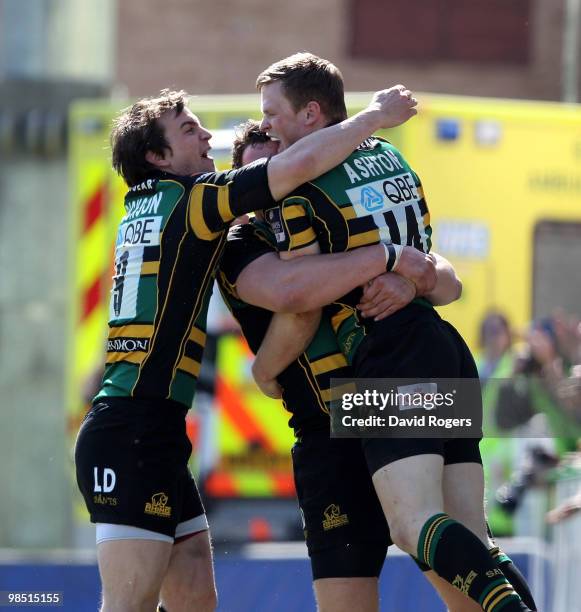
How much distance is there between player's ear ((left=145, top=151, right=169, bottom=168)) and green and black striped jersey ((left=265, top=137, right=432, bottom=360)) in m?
0.40

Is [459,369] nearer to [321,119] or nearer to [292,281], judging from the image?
[292,281]

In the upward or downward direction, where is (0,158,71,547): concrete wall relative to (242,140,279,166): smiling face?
downward

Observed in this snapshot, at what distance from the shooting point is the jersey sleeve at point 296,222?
433 centimetres

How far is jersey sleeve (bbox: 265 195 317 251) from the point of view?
4332 millimetres

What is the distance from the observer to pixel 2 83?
8430 millimetres

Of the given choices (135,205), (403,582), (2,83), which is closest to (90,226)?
(2,83)

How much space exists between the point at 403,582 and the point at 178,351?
197cm

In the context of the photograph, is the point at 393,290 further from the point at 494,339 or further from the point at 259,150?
the point at 494,339

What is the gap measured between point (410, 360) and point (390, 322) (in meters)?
0.14

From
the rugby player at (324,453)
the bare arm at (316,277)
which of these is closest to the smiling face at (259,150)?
the rugby player at (324,453)

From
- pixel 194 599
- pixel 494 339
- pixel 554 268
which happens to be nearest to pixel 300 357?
pixel 194 599

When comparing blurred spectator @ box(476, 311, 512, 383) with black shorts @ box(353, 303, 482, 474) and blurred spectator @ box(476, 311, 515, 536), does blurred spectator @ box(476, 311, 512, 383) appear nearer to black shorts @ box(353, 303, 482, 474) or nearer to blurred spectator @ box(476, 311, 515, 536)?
blurred spectator @ box(476, 311, 515, 536)

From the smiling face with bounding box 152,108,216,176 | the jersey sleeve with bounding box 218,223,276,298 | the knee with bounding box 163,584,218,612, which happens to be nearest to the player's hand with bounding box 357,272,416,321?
the jersey sleeve with bounding box 218,223,276,298

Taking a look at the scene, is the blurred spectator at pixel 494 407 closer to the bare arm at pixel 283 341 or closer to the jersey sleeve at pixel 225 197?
the bare arm at pixel 283 341
